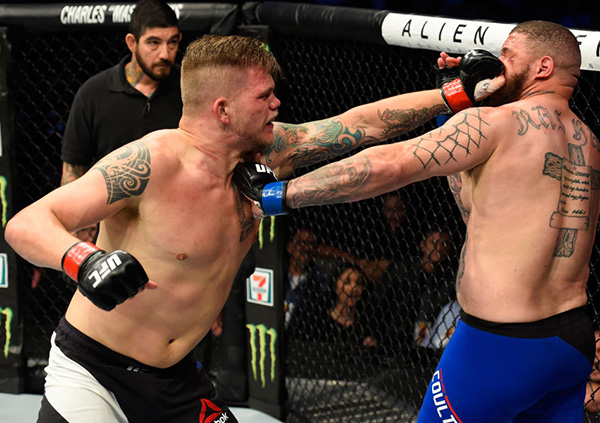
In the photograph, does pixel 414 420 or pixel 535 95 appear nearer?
pixel 535 95

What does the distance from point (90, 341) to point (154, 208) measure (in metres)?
0.36

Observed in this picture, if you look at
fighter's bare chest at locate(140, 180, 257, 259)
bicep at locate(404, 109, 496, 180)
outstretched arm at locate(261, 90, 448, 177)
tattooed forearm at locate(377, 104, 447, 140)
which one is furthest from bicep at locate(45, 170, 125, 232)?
tattooed forearm at locate(377, 104, 447, 140)

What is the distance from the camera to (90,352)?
202cm

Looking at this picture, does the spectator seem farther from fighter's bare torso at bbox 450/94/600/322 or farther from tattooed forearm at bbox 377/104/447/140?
fighter's bare torso at bbox 450/94/600/322

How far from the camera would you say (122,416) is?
2041 mm

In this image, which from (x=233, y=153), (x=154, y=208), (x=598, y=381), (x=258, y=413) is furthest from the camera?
(x=258, y=413)

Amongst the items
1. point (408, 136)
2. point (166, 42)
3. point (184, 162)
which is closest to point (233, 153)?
point (184, 162)

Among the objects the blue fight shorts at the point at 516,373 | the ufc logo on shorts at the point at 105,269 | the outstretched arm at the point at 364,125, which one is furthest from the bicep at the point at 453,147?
the ufc logo on shorts at the point at 105,269

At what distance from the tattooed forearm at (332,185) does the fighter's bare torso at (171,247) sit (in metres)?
0.19

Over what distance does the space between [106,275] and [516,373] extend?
3.34 ft

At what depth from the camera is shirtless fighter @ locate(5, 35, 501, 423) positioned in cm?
198

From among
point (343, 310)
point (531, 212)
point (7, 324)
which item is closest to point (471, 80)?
point (531, 212)

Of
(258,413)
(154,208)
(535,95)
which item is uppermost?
(535,95)

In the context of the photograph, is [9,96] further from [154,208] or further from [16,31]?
[154,208]
